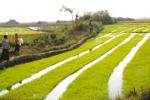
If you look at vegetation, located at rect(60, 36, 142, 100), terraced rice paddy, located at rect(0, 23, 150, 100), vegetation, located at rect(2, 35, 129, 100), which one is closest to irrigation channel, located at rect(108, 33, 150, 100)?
terraced rice paddy, located at rect(0, 23, 150, 100)

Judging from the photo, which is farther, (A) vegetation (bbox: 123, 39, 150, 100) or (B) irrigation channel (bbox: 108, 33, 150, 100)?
(B) irrigation channel (bbox: 108, 33, 150, 100)

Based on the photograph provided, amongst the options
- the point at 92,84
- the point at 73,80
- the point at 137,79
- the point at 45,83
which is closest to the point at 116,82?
the point at 137,79

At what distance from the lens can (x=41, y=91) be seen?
25.5m

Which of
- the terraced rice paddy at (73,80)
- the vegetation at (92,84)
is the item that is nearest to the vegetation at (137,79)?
the terraced rice paddy at (73,80)

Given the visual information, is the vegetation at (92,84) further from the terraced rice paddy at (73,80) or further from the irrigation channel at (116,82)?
the irrigation channel at (116,82)

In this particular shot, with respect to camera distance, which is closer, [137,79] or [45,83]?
[137,79]

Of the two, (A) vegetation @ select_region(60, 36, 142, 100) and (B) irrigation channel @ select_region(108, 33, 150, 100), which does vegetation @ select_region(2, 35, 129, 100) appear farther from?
(B) irrigation channel @ select_region(108, 33, 150, 100)

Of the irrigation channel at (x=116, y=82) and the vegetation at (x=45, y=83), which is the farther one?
the vegetation at (x=45, y=83)

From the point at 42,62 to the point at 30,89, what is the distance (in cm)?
1395

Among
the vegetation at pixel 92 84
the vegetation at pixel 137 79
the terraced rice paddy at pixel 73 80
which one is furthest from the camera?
the terraced rice paddy at pixel 73 80

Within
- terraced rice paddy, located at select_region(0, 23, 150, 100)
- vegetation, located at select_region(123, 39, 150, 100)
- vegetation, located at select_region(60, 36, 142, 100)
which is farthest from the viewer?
terraced rice paddy, located at select_region(0, 23, 150, 100)

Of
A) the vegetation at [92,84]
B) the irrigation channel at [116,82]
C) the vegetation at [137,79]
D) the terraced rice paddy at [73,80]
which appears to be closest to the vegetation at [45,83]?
the terraced rice paddy at [73,80]

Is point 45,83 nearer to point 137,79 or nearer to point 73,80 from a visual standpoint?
point 73,80

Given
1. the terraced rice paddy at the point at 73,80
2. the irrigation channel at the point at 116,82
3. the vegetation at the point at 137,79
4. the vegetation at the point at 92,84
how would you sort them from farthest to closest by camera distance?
1. the terraced rice paddy at the point at 73,80
2. the irrigation channel at the point at 116,82
3. the vegetation at the point at 92,84
4. the vegetation at the point at 137,79
